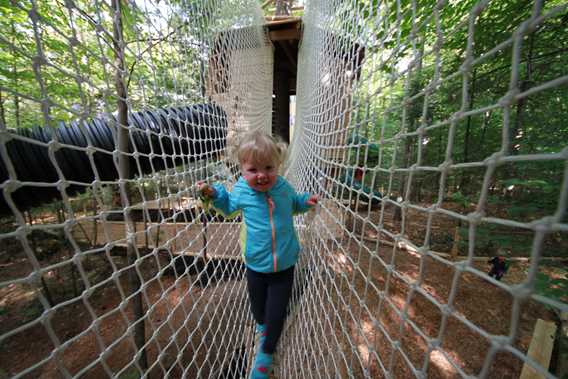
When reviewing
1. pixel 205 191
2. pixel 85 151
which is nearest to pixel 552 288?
pixel 205 191

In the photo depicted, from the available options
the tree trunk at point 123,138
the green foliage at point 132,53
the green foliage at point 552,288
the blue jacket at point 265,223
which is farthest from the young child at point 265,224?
the green foliage at point 552,288

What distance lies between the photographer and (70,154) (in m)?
0.74

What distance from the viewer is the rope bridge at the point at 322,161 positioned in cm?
39

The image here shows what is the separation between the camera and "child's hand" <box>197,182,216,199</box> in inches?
31.0

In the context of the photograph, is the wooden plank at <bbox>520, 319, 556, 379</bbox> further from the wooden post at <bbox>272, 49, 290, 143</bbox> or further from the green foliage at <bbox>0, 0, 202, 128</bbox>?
the wooden post at <bbox>272, 49, 290, 143</bbox>

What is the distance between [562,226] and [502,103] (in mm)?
156

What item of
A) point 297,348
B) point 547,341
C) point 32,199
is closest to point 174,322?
point 297,348

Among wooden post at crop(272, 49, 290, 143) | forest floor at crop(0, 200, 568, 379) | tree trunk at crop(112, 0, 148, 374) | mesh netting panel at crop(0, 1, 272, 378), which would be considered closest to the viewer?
mesh netting panel at crop(0, 1, 272, 378)

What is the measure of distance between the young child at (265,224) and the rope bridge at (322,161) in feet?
0.56

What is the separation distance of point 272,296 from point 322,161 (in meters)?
0.74

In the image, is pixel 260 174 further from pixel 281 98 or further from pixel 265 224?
pixel 281 98

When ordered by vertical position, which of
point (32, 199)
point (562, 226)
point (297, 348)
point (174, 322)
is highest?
point (562, 226)

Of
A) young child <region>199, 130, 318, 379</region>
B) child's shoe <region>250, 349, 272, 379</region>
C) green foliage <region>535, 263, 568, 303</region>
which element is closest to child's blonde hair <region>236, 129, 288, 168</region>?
young child <region>199, 130, 318, 379</region>

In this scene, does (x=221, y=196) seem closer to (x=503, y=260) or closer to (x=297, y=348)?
(x=297, y=348)
